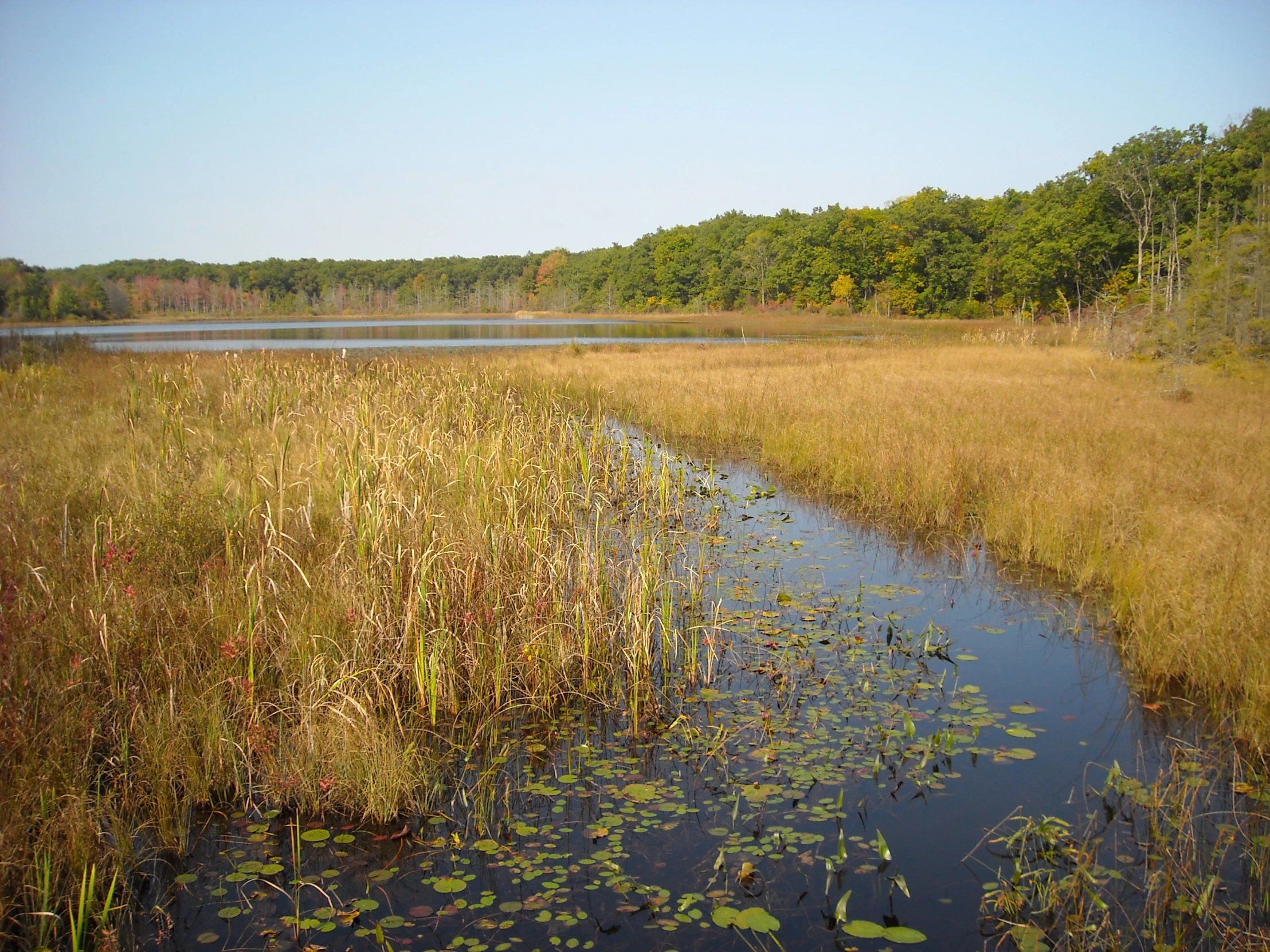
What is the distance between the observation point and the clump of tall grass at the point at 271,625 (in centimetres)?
367

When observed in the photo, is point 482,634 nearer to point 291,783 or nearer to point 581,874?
point 291,783

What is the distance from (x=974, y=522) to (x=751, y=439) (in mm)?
5745

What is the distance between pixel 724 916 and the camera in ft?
10.6

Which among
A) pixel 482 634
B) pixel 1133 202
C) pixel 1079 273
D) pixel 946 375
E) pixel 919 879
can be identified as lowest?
pixel 919 879

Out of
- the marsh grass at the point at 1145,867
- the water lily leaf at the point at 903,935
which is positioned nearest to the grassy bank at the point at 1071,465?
the marsh grass at the point at 1145,867

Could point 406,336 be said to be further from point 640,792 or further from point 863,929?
point 863,929

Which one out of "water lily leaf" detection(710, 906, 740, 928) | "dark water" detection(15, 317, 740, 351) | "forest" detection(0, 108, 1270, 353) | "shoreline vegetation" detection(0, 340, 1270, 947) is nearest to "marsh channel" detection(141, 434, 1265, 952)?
"water lily leaf" detection(710, 906, 740, 928)

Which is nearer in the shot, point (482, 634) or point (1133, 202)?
→ point (482, 634)

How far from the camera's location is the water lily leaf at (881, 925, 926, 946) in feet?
10.3

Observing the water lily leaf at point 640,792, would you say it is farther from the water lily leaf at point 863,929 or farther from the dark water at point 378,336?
the dark water at point 378,336

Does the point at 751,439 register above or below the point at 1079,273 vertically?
below

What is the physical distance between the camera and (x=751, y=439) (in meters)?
14.1

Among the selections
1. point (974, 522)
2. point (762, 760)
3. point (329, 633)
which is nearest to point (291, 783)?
point (329, 633)

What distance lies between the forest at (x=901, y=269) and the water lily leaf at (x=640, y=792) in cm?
1481
